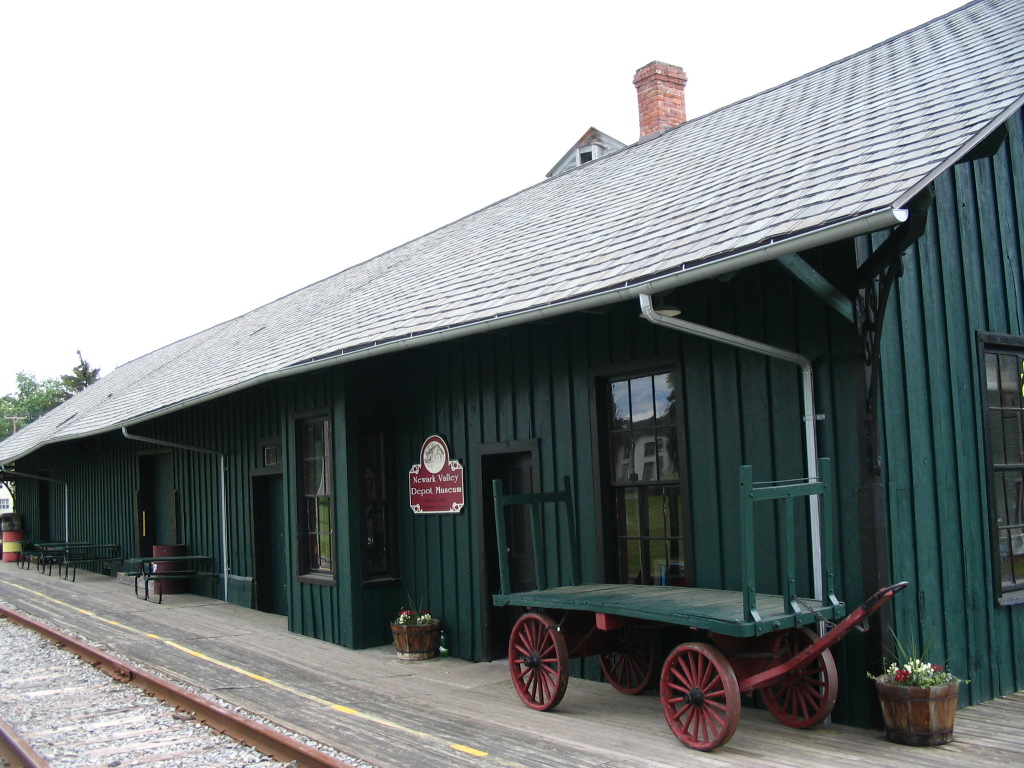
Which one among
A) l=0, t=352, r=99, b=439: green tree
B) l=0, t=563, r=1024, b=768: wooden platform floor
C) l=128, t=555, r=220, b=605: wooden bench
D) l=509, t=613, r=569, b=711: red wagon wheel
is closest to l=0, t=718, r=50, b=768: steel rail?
l=0, t=563, r=1024, b=768: wooden platform floor

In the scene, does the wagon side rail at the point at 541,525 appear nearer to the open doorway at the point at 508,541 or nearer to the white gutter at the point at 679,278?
the open doorway at the point at 508,541

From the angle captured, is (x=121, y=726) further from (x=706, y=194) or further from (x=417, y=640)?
(x=706, y=194)

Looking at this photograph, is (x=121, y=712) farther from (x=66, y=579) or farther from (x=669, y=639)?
(x=66, y=579)

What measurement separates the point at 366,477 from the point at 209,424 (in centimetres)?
585

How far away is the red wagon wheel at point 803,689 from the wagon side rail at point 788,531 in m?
0.25

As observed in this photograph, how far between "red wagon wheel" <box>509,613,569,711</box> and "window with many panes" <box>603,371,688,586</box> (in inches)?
37.4

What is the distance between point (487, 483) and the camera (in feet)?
28.9

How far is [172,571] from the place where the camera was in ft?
48.7

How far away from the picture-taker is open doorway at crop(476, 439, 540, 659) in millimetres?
8648

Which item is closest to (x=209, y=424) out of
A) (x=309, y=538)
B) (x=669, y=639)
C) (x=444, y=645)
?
(x=309, y=538)

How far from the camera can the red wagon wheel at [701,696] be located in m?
5.36

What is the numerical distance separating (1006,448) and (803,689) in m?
2.51

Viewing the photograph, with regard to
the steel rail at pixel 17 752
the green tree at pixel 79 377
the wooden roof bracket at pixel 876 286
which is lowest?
the steel rail at pixel 17 752

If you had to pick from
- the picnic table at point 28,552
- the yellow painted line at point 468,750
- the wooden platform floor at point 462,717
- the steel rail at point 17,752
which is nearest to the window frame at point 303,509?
the wooden platform floor at point 462,717
